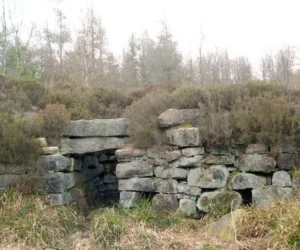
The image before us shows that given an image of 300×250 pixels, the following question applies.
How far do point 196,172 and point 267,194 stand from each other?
118 cm

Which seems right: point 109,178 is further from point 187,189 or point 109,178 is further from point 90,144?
point 187,189

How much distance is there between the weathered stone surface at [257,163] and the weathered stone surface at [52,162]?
3.13 m

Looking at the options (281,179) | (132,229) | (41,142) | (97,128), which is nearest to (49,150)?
(41,142)

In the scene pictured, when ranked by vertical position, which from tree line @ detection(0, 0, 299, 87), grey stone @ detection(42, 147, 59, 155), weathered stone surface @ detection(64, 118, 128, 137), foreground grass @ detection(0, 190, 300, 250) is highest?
tree line @ detection(0, 0, 299, 87)

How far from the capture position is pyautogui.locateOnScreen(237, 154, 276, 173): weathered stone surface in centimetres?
569

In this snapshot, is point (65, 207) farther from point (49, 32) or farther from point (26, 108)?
point (49, 32)

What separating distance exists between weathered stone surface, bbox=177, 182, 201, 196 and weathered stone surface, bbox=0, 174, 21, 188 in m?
2.75

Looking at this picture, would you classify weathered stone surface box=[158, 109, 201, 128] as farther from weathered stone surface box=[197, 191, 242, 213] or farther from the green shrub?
the green shrub

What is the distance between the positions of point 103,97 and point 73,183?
2.68 m

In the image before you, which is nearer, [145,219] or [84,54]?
[145,219]

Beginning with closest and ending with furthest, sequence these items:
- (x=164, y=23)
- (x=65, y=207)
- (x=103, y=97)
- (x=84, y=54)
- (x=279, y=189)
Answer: (x=279, y=189), (x=65, y=207), (x=103, y=97), (x=84, y=54), (x=164, y=23)

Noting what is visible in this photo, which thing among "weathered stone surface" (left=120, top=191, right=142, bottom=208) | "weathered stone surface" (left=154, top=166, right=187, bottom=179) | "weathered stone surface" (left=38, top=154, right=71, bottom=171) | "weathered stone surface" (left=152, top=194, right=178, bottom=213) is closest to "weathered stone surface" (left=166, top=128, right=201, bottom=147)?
"weathered stone surface" (left=154, top=166, right=187, bottom=179)

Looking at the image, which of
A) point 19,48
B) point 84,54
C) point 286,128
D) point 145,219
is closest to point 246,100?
point 286,128

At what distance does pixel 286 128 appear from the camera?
5719 millimetres
